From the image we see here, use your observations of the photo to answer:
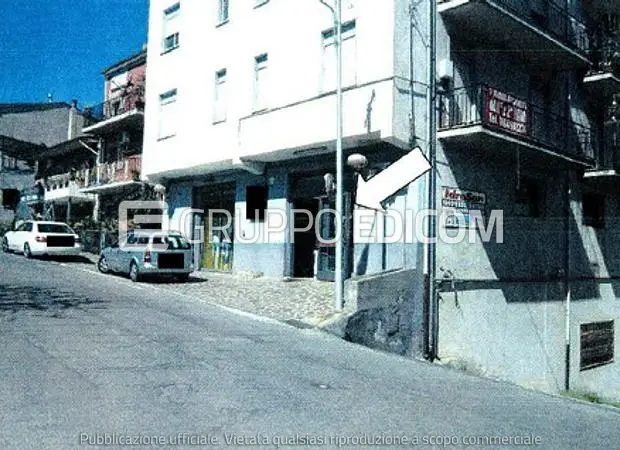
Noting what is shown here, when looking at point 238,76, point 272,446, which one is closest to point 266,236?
point 238,76

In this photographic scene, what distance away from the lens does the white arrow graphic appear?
11.2m

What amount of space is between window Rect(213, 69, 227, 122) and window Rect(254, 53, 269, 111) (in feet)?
5.03

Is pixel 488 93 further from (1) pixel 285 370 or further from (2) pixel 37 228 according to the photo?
(2) pixel 37 228

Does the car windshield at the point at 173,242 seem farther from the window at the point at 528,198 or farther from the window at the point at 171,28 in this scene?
the window at the point at 528,198

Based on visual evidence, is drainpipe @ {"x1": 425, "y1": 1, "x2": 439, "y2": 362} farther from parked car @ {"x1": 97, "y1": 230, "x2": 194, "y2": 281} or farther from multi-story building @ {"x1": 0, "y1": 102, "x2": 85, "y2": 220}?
multi-story building @ {"x1": 0, "y1": 102, "x2": 85, "y2": 220}

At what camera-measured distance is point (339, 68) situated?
11.0 metres

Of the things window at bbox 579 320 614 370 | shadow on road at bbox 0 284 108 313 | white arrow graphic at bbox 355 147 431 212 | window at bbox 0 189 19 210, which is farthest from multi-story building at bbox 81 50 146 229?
window at bbox 579 320 614 370

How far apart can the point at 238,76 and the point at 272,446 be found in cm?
1328

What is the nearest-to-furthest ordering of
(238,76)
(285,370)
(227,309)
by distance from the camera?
(285,370) → (227,309) → (238,76)

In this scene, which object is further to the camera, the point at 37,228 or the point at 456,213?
the point at 37,228

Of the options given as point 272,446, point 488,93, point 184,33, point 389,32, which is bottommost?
Answer: point 272,446

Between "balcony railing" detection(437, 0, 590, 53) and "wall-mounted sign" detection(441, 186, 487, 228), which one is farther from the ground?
"balcony railing" detection(437, 0, 590, 53)

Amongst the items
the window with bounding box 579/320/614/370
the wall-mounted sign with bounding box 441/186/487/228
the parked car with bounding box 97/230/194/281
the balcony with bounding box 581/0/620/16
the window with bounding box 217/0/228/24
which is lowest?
the window with bounding box 579/320/614/370

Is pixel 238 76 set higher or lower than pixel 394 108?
higher
